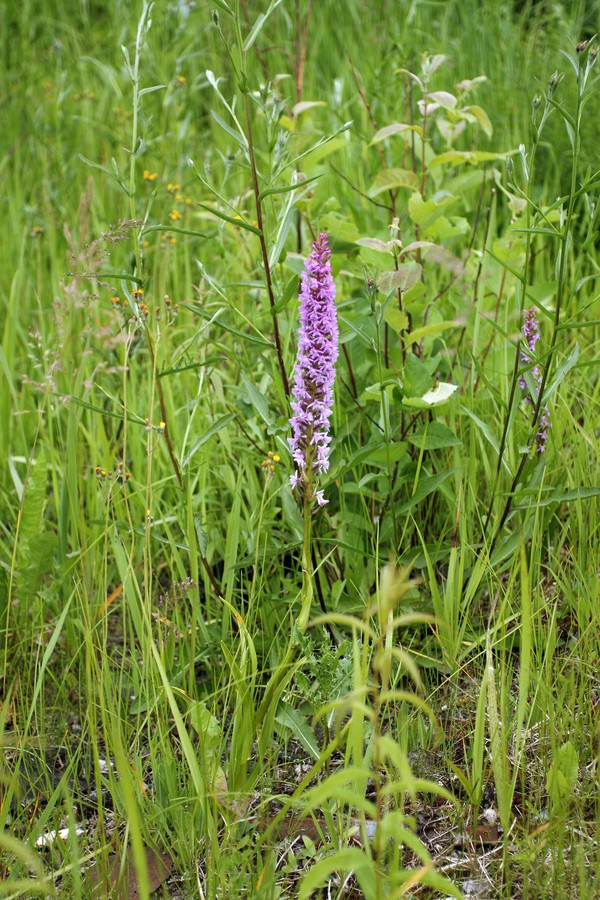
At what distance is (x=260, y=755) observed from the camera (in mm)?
1478

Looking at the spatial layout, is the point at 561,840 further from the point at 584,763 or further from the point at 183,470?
the point at 183,470

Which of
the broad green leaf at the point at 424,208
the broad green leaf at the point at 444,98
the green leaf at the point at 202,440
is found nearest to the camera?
the green leaf at the point at 202,440

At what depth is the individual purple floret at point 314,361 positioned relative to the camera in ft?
5.15

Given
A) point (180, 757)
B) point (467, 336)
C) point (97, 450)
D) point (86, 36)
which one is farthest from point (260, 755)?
point (86, 36)

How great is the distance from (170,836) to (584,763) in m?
0.73

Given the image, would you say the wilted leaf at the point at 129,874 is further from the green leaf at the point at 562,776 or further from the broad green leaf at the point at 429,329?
the broad green leaf at the point at 429,329

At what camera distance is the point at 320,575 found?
185cm

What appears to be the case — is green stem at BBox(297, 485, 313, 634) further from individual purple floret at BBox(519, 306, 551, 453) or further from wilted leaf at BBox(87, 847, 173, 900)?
individual purple floret at BBox(519, 306, 551, 453)

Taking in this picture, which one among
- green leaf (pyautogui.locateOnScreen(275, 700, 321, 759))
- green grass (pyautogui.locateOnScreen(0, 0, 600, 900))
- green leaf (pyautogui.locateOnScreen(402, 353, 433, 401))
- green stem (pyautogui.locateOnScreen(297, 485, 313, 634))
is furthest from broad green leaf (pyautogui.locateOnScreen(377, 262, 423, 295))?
green leaf (pyautogui.locateOnScreen(275, 700, 321, 759))

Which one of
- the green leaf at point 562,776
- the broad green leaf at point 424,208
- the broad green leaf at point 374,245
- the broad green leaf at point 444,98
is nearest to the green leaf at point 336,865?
the green leaf at point 562,776

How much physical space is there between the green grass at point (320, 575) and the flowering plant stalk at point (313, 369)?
80 mm

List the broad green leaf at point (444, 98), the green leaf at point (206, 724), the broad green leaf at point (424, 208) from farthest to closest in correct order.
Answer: the broad green leaf at point (444, 98) → the broad green leaf at point (424, 208) → the green leaf at point (206, 724)

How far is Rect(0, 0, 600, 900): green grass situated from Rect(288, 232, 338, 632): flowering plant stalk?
80 mm

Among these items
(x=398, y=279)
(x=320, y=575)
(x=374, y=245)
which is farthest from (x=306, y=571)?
(x=374, y=245)
